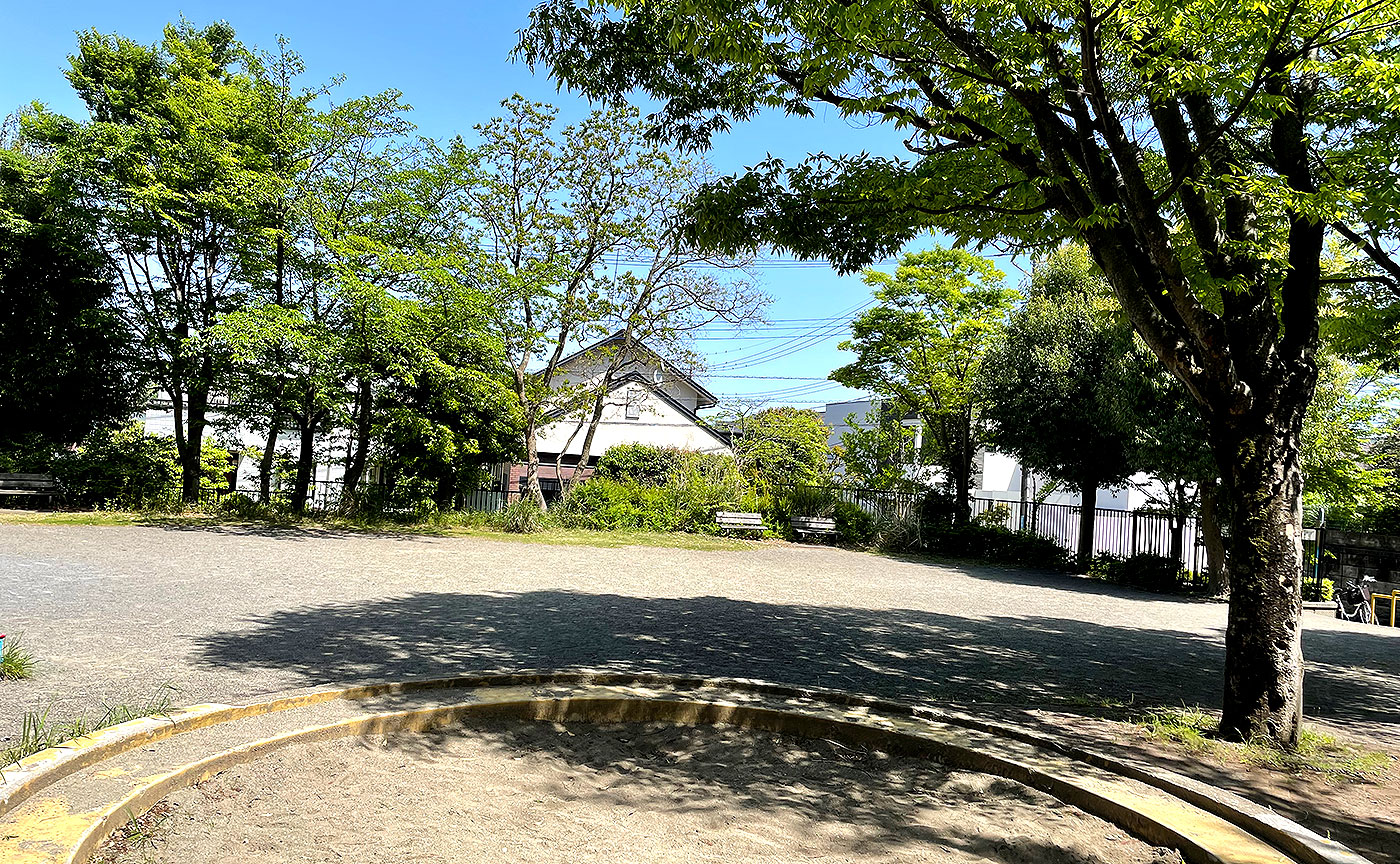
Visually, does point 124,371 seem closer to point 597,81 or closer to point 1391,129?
point 597,81

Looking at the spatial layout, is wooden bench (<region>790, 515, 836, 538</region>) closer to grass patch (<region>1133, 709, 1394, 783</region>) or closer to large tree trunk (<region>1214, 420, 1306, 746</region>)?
grass patch (<region>1133, 709, 1394, 783</region>)

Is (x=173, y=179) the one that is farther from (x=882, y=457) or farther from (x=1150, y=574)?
(x=1150, y=574)

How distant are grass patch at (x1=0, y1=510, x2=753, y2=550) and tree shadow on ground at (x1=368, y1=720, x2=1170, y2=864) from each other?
11653 mm

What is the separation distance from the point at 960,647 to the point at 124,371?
18732 millimetres

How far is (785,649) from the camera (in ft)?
23.0

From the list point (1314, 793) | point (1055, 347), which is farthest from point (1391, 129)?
point (1055, 347)

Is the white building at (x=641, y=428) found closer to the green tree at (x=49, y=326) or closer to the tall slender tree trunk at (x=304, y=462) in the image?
the tall slender tree trunk at (x=304, y=462)

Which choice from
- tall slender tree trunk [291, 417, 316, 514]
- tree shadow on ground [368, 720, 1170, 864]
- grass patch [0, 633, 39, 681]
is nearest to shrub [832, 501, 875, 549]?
tall slender tree trunk [291, 417, 316, 514]

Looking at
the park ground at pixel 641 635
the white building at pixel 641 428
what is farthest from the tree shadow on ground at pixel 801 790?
the white building at pixel 641 428

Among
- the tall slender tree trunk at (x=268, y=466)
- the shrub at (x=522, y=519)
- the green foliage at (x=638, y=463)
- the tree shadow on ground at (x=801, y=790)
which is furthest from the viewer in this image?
the green foliage at (x=638, y=463)

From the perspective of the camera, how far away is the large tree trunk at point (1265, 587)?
4.65m

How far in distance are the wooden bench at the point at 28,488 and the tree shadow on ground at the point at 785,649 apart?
12.8m

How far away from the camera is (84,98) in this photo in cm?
1912

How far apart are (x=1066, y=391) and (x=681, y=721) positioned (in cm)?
1341
